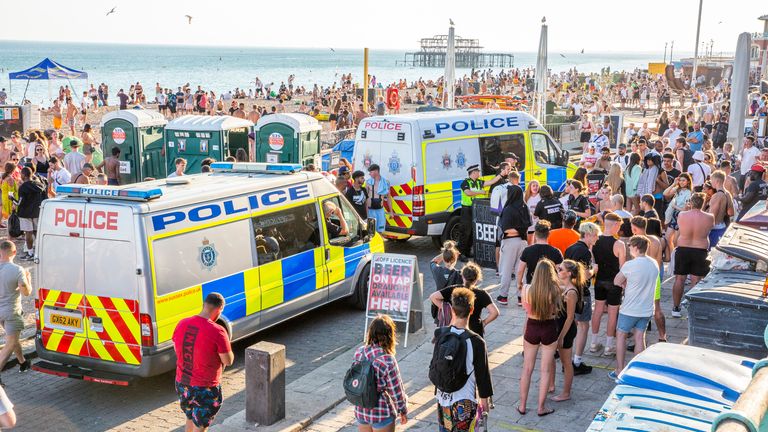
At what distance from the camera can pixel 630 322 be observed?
8258 mm

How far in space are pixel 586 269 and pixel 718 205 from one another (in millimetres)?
3990

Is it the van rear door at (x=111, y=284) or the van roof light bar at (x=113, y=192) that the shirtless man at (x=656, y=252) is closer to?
the van roof light bar at (x=113, y=192)

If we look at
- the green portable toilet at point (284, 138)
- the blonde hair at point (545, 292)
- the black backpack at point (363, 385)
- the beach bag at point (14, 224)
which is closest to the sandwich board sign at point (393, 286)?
the blonde hair at point (545, 292)

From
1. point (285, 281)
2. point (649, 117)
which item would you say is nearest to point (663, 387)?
point (285, 281)

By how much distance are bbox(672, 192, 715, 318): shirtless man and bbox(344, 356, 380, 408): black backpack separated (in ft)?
18.2

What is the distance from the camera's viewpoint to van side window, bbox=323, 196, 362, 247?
1059 cm

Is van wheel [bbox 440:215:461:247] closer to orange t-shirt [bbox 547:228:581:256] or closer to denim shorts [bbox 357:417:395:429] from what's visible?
orange t-shirt [bbox 547:228:581:256]

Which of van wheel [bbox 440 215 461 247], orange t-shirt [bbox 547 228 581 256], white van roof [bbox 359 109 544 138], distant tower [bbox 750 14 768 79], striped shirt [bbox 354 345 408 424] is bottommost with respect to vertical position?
van wheel [bbox 440 215 461 247]

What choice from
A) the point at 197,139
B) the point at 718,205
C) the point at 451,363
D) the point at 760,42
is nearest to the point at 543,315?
the point at 451,363

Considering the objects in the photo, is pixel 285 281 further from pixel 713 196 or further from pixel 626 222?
pixel 713 196

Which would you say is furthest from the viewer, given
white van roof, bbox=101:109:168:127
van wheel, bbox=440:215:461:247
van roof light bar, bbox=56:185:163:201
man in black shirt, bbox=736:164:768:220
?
white van roof, bbox=101:109:168:127

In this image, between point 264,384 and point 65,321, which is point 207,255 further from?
point 264,384

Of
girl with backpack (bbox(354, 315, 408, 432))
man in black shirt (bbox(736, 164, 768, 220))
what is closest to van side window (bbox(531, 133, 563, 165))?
man in black shirt (bbox(736, 164, 768, 220))

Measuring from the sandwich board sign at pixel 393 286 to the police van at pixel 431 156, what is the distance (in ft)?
12.5
